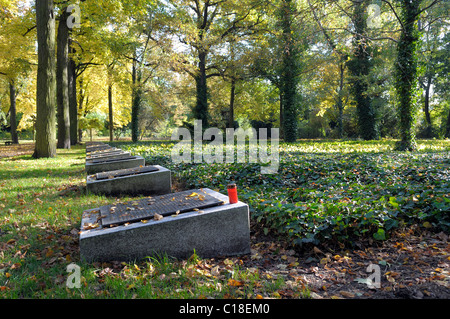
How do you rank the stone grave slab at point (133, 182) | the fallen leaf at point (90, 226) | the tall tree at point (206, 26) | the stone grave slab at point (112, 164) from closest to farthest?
the fallen leaf at point (90, 226)
the stone grave slab at point (133, 182)
the stone grave slab at point (112, 164)
the tall tree at point (206, 26)

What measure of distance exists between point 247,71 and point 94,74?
1437 centimetres

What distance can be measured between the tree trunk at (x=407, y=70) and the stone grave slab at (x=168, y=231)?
1048cm

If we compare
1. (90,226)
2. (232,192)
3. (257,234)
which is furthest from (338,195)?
(90,226)

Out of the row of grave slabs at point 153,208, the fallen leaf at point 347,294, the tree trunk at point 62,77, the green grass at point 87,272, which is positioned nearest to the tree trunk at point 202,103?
the tree trunk at point 62,77

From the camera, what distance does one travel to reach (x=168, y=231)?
11.0 ft

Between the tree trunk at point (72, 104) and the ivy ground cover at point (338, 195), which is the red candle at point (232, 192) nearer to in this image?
the ivy ground cover at point (338, 195)

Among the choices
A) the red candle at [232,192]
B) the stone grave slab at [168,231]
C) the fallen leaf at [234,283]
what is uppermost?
the red candle at [232,192]

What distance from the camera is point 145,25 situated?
2309 centimetres

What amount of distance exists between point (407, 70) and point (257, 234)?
10.6m

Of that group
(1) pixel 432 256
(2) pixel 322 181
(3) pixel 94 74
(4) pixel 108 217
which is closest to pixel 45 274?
(4) pixel 108 217

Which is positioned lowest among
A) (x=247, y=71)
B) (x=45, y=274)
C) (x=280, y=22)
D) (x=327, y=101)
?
(x=45, y=274)

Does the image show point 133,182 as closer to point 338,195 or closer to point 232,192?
point 232,192

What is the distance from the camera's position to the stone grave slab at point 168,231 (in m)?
3.20
